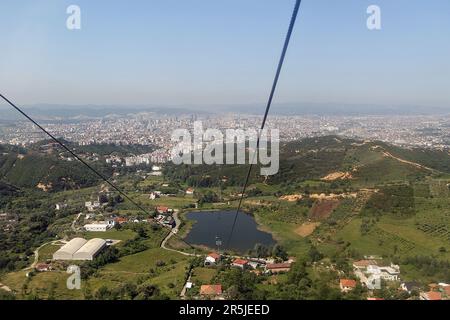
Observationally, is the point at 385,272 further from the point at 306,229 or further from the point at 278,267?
the point at 306,229

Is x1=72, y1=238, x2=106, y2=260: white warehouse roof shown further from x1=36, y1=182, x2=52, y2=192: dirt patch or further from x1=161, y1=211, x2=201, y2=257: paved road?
x1=36, y1=182, x2=52, y2=192: dirt patch

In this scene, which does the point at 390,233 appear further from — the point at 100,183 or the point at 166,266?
the point at 100,183

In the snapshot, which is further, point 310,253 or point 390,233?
point 390,233

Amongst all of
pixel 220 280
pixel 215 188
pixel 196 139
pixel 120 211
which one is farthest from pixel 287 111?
pixel 220 280

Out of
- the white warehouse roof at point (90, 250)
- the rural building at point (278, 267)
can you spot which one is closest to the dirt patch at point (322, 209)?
the rural building at point (278, 267)

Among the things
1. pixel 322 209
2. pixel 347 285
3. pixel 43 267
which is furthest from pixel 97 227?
pixel 347 285

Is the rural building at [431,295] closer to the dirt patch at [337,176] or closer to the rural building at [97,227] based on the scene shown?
the dirt patch at [337,176]
